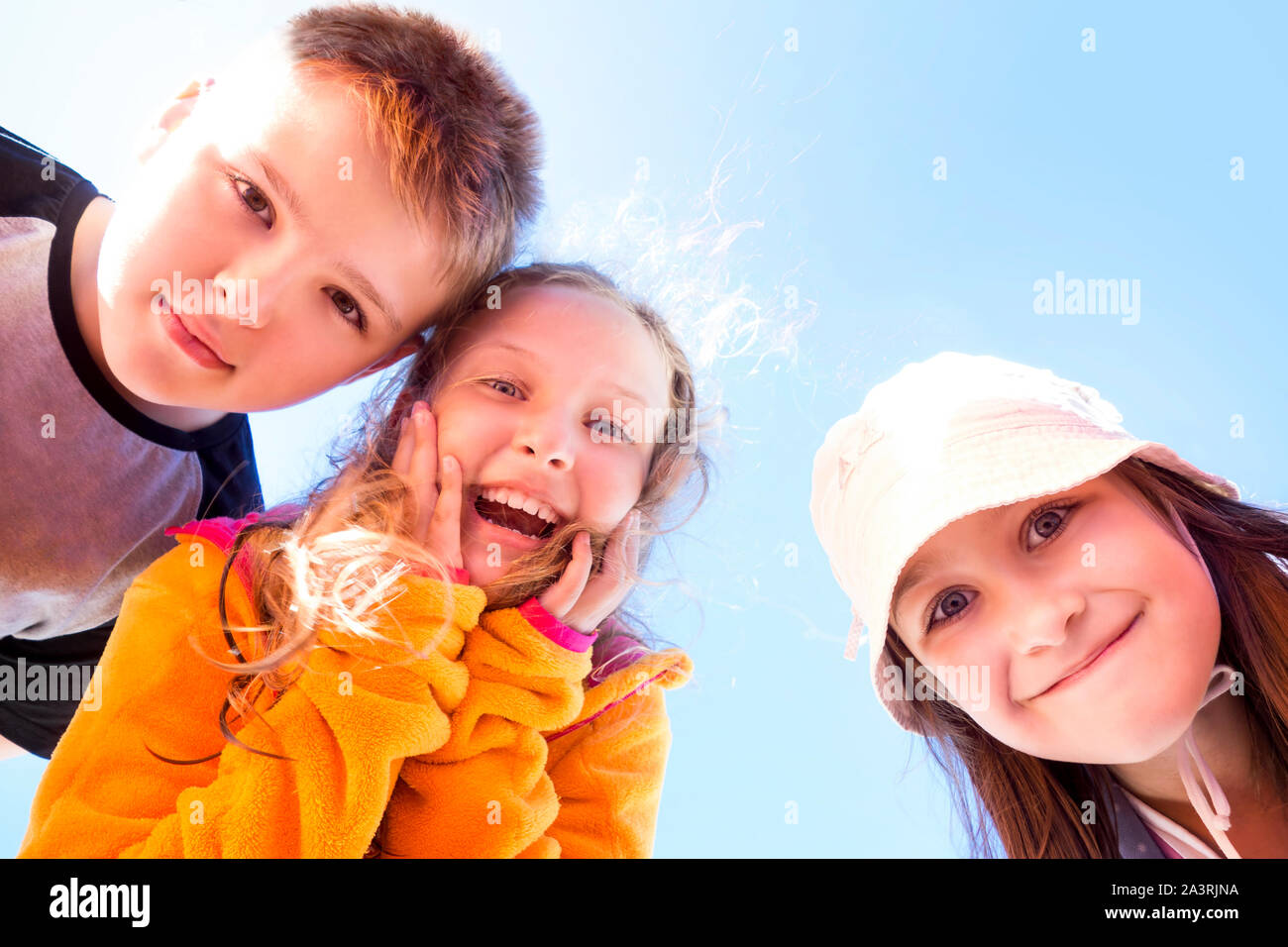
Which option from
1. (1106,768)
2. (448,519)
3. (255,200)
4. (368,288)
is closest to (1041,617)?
(1106,768)

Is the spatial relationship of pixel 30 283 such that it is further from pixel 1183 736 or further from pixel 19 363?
pixel 1183 736

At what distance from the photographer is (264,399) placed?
1688mm

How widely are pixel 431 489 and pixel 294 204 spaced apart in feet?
1.85

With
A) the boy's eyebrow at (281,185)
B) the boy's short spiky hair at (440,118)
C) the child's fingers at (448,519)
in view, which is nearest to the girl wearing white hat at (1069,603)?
the child's fingers at (448,519)

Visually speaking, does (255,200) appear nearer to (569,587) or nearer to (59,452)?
(59,452)

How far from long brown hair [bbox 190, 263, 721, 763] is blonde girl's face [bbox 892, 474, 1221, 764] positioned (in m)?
0.63

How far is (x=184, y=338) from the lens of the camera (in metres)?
1.60

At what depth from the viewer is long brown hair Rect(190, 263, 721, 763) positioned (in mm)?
1444

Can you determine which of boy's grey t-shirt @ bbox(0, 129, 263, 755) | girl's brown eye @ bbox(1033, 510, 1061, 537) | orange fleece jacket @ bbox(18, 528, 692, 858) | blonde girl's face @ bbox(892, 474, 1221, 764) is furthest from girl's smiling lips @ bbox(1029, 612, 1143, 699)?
boy's grey t-shirt @ bbox(0, 129, 263, 755)

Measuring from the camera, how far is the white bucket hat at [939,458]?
4.76 ft

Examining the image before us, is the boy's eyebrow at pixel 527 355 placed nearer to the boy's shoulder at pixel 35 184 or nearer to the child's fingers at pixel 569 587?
the child's fingers at pixel 569 587
